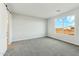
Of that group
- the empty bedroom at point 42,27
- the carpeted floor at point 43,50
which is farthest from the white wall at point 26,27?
the carpeted floor at point 43,50

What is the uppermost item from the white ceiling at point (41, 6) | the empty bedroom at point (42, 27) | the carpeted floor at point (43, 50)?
the white ceiling at point (41, 6)

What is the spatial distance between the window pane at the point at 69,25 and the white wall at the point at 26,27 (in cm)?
283

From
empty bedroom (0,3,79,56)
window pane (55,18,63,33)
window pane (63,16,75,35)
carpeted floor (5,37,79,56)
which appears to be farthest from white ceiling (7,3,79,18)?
carpeted floor (5,37,79,56)

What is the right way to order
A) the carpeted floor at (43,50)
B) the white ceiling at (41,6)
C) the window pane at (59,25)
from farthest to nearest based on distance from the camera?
1. the window pane at (59,25)
2. the white ceiling at (41,6)
3. the carpeted floor at (43,50)

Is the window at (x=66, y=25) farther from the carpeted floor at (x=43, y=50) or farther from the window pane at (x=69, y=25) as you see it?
the carpeted floor at (x=43, y=50)

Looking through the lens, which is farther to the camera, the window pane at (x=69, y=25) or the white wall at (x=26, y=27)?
the white wall at (x=26, y=27)

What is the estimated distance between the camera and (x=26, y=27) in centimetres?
698

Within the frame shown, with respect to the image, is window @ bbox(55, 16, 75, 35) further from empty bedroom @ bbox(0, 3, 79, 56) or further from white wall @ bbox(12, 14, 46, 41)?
white wall @ bbox(12, 14, 46, 41)

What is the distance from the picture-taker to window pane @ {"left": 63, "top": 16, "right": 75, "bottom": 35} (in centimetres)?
543

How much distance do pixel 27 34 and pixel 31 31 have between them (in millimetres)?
525

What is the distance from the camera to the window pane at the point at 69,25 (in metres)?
5.43

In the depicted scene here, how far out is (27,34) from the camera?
279 inches

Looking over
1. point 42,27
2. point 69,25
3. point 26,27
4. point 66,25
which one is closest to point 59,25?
point 66,25

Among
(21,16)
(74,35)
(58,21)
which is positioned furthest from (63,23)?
(21,16)
